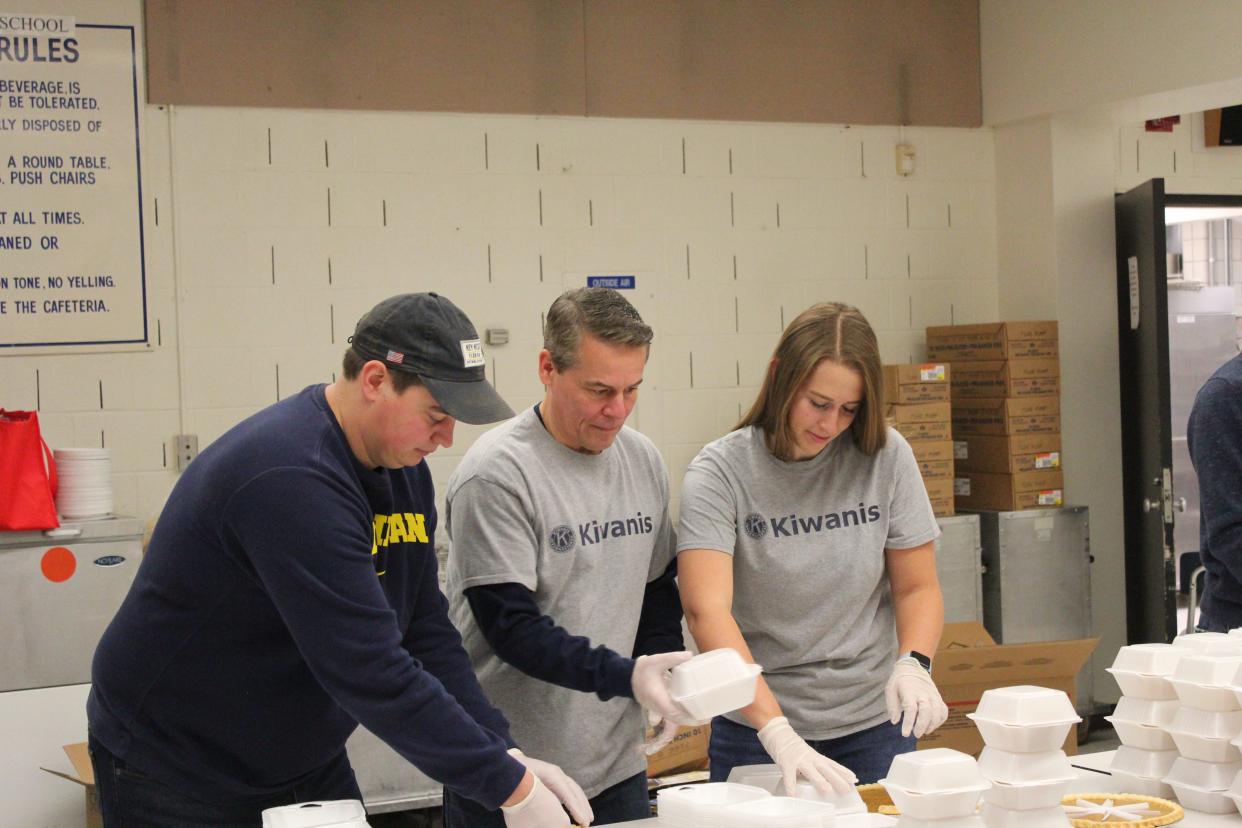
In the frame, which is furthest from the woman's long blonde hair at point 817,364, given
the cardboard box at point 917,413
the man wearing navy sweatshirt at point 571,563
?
the cardboard box at point 917,413

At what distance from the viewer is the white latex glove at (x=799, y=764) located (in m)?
1.97

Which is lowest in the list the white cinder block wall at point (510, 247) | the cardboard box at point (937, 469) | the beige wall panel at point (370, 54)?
the cardboard box at point (937, 469)

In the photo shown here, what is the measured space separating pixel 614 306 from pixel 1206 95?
3971 mm

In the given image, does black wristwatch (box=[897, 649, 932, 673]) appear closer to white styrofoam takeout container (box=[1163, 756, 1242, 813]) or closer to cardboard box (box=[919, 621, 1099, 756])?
white styrofoam takeout container (box=[1163, 756, 1242, 813])

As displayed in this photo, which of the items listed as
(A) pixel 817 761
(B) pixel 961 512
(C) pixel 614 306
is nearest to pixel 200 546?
(C) pixel 614 306

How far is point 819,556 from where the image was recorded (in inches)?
91.1

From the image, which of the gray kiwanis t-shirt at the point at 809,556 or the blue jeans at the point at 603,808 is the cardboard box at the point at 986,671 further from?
the blue jeans at the point at 603,808

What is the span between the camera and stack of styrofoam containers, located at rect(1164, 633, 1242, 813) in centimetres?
199

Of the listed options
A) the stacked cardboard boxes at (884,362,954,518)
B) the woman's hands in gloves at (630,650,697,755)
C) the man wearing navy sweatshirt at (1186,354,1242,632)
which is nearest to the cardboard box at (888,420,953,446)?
the stacked cardboard boxes at (884,362,954,518)

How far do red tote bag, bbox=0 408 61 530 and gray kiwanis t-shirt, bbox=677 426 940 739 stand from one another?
8.88 feet

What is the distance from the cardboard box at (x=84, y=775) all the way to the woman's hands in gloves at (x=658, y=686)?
5.19 ft

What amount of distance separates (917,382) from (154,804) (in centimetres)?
398

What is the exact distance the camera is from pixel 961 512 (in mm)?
5656

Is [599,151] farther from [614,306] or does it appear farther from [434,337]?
[434,337]
